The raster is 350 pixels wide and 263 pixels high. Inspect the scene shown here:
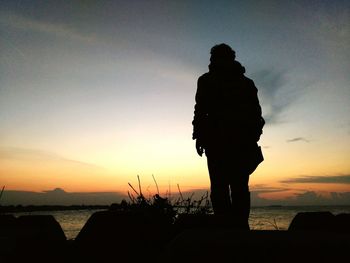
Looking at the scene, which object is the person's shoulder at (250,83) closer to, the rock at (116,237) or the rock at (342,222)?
the rock at (342,222)

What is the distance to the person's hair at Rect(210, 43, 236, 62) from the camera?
536cm

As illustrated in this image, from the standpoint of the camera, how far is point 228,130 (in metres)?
5.32

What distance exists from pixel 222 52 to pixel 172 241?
14.0 feet

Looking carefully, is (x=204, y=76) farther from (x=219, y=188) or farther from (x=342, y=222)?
(x=342, y=222)

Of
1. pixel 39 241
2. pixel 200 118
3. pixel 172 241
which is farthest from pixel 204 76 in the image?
pixel 172 241

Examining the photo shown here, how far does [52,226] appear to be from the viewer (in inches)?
142

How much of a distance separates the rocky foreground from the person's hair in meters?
2.39

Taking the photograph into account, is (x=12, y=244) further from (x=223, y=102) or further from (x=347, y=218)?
(x=223, y=102)

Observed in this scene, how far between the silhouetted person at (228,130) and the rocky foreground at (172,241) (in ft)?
3.49

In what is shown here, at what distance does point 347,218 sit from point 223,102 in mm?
2486

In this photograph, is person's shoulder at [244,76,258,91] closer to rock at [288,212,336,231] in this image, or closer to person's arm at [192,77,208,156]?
person's arm at [192,77,208,156]

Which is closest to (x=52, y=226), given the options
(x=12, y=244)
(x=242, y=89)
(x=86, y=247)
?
(x=86, y=247)

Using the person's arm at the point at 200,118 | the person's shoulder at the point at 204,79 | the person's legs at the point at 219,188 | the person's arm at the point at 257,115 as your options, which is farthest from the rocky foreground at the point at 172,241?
the person's shoulder at the point at 204,79

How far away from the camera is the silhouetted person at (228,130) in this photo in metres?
5.27
